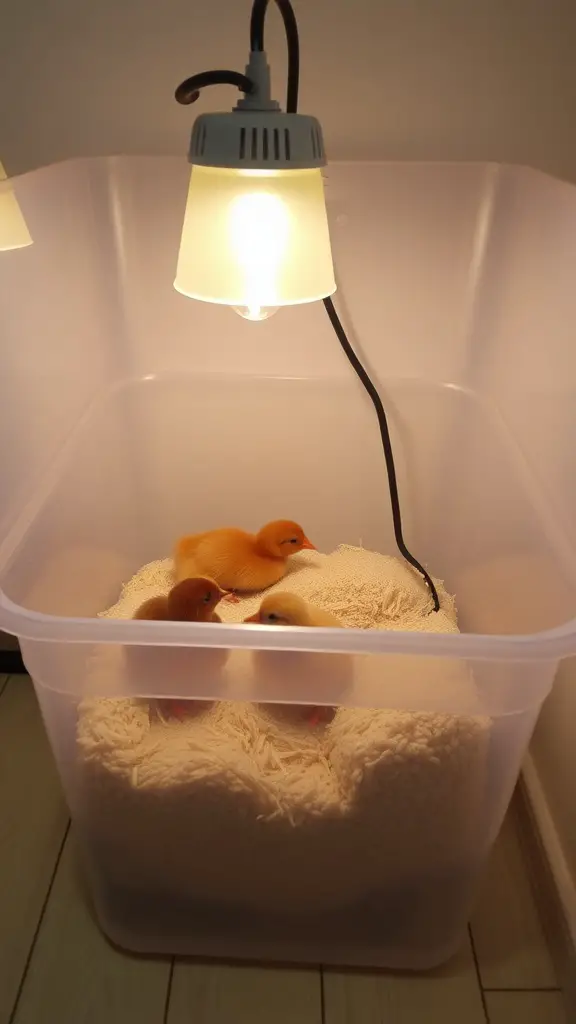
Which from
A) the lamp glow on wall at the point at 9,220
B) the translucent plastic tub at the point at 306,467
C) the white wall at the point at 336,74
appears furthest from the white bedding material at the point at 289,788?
the white wall at the point at 336,74

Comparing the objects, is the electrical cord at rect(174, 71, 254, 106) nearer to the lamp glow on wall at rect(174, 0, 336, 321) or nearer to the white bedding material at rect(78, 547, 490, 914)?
the lamp glow on wall at rect(174, 0, 336, 321)

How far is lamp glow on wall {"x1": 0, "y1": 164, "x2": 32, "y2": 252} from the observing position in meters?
0.74

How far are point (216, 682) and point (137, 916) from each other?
32 cm

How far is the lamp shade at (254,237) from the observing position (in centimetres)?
65

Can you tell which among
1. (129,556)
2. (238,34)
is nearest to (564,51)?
(238,34)

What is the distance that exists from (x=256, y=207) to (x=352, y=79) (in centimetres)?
34

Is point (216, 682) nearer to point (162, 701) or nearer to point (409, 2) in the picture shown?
point (162, 701)

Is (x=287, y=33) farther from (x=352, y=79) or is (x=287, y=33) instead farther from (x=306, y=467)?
(x=306, y=467)

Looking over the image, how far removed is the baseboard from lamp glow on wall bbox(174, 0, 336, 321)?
62cm

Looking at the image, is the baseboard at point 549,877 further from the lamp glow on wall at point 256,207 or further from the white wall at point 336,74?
the white wall at point 336,74

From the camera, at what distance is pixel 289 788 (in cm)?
66

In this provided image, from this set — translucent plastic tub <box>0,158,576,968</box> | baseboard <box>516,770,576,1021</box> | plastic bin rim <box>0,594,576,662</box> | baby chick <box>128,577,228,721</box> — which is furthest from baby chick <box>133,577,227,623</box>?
baseboard <box>516,770,576,1021</box>

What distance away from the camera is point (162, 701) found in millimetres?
708

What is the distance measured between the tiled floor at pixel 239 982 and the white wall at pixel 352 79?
0.12m
